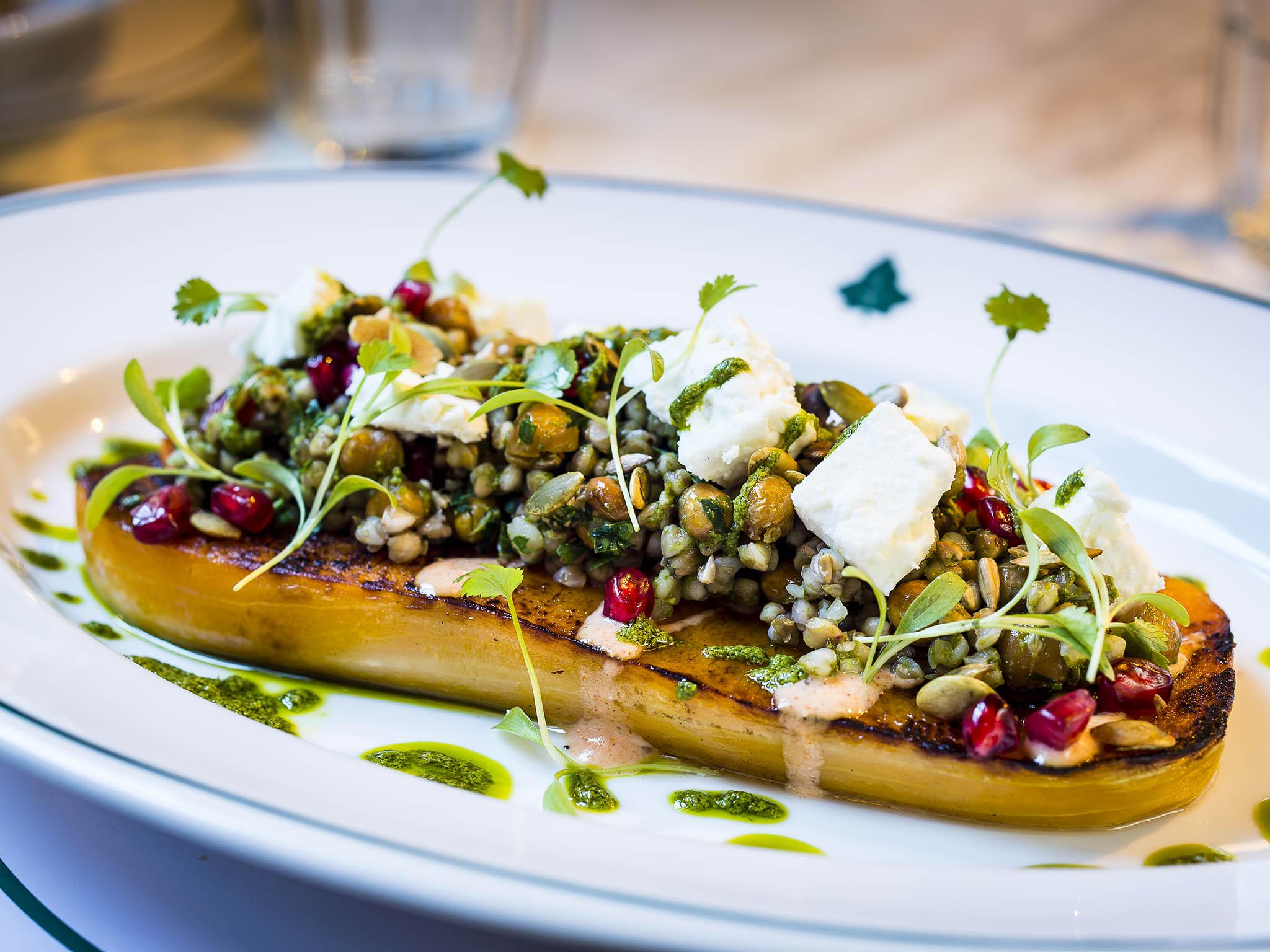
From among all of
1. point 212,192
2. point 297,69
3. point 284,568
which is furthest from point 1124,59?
point 284,568

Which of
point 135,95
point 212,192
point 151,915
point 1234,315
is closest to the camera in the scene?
point 151,915

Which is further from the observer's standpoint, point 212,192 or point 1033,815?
point 212,192

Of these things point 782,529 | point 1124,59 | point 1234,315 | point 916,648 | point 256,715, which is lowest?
point 256,715

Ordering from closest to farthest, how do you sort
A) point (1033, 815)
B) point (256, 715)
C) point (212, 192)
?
point (1033, 815)
point (256, 715)
point (212, 192)

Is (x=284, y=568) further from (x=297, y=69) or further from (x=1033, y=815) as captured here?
(x=297, y=69)

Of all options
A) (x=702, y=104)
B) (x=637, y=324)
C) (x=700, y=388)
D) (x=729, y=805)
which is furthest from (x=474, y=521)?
(x=702, y=104)

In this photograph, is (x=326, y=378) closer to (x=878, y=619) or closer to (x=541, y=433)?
(x=541, y=433)

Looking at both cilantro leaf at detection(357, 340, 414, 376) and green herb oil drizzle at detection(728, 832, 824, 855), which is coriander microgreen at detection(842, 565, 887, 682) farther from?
cilantro leaf at detection(357, 340, 414, 376)

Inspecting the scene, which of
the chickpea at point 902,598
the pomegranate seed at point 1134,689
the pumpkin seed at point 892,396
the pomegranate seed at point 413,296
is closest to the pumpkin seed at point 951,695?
the chickpea at point 902,598
